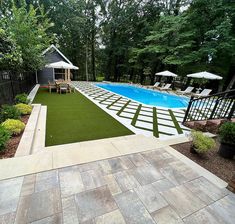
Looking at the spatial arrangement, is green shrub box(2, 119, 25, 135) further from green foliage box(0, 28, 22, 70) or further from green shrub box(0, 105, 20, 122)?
green foliage box(0, 28, 22, 70)

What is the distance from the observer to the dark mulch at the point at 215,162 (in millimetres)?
2500

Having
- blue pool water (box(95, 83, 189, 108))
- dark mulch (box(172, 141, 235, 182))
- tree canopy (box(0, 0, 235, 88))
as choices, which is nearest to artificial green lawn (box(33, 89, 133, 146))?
dark mulch (box(172, 141, 235, 182))

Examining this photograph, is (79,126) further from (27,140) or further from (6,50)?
(6,50)

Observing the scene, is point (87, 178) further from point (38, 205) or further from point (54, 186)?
point (38, 205)

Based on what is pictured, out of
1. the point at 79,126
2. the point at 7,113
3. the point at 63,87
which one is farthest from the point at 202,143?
the point at 63,87

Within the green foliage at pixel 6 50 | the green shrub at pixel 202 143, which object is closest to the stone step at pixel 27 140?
the green foliage at pixel 6 50

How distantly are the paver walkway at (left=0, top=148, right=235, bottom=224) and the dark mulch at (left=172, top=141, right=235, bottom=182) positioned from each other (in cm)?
43

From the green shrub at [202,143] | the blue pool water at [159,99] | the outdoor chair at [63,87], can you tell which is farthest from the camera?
the outdoor chair at [63,87]

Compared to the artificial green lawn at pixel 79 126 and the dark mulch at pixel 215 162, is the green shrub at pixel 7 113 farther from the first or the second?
the dark mulch at pixel 215 162

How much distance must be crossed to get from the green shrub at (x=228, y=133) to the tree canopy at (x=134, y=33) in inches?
239

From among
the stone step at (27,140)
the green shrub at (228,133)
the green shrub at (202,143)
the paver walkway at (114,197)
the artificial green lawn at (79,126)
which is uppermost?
the green shrub at (228,133)

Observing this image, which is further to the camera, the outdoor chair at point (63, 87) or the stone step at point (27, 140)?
the outdoor chair at point (63, 87)

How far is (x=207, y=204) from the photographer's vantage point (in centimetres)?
182

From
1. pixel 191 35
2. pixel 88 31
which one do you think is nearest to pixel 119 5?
pixel 88 31
